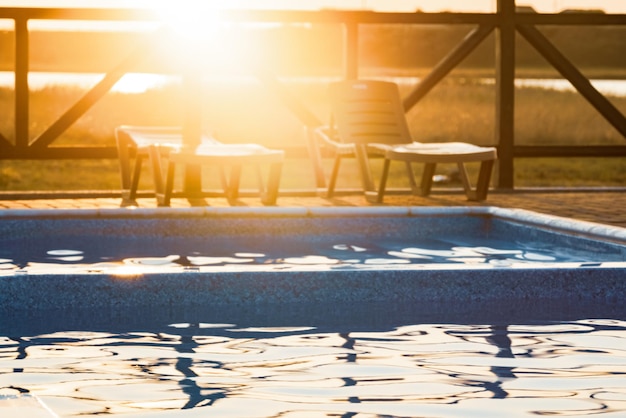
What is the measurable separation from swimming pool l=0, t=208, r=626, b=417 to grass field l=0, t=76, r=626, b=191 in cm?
1480

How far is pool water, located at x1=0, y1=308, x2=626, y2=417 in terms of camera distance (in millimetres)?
2881

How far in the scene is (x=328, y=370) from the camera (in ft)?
10.8

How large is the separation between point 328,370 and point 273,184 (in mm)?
4113

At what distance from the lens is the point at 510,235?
255 inches

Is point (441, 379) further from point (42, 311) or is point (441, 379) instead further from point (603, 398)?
point (42, 311)

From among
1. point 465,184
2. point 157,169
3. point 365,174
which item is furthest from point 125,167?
point 465,184

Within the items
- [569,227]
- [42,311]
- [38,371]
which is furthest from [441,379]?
[569,227]

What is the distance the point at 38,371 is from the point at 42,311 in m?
0.74

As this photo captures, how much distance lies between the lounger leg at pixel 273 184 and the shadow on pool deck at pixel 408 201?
85mm

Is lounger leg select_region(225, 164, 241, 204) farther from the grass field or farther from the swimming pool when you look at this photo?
the grass field

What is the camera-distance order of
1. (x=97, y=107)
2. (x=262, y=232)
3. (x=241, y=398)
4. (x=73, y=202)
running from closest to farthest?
(x=241, y=398)
(x=262, y=232)
(x=73, y=202)
(x=97, y=107)

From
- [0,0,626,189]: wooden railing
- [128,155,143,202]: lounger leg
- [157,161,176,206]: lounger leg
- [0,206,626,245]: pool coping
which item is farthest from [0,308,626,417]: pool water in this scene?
[0,0,626,189]: wooden railing

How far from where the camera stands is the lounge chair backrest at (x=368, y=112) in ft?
27.1

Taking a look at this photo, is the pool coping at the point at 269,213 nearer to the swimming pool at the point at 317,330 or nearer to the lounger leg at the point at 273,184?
the swimming pool at the point at 317,330
